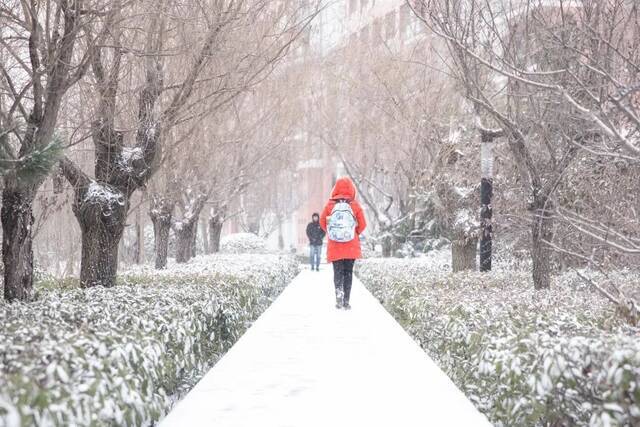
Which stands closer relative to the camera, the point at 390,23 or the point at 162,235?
the point at 162,235

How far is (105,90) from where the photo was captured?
7895 mm

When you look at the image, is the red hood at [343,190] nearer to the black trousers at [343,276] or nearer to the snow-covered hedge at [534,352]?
the black trousers at [343,276]

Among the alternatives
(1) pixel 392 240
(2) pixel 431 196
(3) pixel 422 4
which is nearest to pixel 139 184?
(3) pixel 422 4

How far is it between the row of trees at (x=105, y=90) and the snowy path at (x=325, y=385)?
81.9 inches

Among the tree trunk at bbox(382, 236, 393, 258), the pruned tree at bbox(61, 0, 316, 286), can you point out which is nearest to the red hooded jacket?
A: the pruned tree at bbox(61, 0, 316, 286)

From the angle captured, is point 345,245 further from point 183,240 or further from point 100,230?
point 183,240

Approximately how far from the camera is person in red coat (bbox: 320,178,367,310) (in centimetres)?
1070

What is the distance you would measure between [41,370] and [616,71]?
21.7 feet

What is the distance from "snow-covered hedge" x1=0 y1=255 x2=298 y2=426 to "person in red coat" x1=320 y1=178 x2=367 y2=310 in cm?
283

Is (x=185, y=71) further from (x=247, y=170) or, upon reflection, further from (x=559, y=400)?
(x=247, y=170)

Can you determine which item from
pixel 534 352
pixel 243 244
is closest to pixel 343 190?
pixel 534 352

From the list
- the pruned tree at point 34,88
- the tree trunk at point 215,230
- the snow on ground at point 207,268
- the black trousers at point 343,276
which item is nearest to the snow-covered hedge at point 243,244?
the tree trunk at point 215,230

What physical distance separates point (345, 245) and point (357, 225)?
19.8 inches

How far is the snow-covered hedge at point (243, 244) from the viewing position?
101 feet
